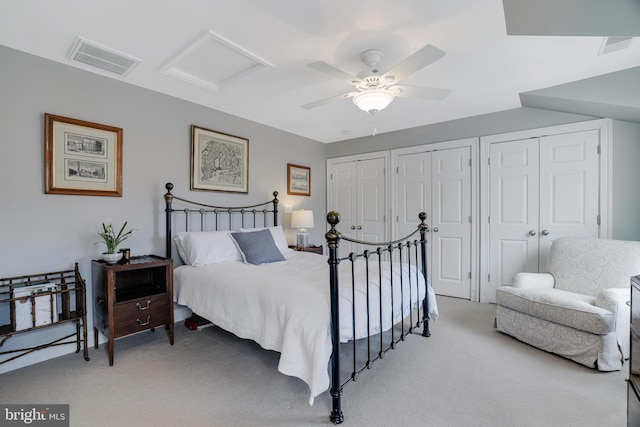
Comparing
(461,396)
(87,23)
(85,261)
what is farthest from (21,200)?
(461,396)

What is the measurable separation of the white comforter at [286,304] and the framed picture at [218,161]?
1.14 metres

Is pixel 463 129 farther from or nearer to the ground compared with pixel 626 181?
farther from the ground

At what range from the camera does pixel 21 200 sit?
7.46ft

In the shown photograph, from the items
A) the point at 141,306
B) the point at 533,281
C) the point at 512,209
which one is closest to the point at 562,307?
the point at 533,281

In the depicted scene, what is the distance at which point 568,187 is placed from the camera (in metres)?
3.31

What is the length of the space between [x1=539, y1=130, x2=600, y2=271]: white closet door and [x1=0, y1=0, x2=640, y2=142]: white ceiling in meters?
0.84

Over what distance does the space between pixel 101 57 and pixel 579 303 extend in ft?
14.2

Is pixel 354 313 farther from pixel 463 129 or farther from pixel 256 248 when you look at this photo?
pixel 463 129

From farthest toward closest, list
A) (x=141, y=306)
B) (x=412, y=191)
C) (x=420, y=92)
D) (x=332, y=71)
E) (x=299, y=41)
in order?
(x=412, y=191) < (x=141, y=306) < (x=420, y=92) < (x=299, y=41) < (x=332, y=71)

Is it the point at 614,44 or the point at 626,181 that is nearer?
the point at 614,44

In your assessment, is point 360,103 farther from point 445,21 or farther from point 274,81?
point 274,81

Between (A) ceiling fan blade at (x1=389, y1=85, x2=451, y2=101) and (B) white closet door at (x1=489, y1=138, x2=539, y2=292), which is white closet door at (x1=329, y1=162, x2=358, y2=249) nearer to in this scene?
(B) white closet door at (x1=489, y1=138, x2=539, y2=292)

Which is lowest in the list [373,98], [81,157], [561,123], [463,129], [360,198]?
[360,198]

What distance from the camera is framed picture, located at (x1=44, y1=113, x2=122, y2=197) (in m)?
2.39
